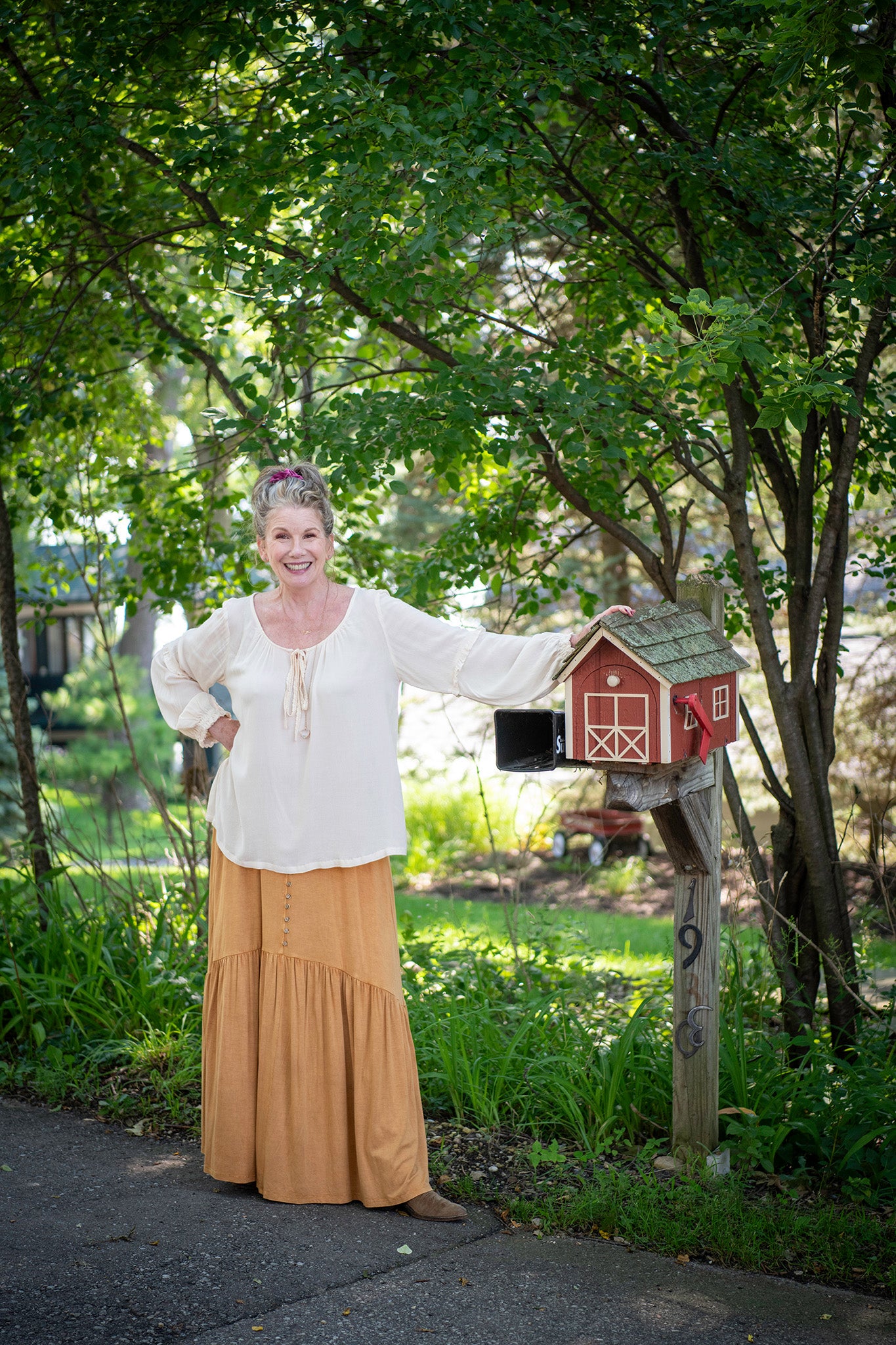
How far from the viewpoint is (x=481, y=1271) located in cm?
304

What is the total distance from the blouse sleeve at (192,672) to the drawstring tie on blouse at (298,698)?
26 cm

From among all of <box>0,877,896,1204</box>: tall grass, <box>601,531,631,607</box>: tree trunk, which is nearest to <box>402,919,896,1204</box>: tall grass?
<box>0,877,896,1204</box>: tall grass

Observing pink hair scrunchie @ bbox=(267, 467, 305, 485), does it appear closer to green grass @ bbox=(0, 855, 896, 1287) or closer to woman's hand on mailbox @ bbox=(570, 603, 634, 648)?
woman's hand on mailbox @ bbox=(570, 603, 634, 648)

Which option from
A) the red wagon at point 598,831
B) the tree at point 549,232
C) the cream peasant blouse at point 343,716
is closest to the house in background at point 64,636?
the tree at point 549,232

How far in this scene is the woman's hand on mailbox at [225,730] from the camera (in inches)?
138

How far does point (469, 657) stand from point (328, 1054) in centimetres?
120

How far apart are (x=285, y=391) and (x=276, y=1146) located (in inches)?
111

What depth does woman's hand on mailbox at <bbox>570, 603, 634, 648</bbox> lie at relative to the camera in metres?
3.07

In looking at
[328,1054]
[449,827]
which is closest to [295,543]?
[328,1054]

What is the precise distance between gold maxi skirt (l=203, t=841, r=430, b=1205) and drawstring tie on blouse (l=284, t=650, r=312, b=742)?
0.42 metres

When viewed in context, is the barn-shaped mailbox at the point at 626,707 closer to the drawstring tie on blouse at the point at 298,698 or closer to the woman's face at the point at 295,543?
the drawstring tie on blouse at the point at 298,698

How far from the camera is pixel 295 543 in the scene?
3371 millimetres

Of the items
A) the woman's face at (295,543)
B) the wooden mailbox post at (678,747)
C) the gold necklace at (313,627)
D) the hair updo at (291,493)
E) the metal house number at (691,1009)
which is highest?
the hair updo at (291,493)

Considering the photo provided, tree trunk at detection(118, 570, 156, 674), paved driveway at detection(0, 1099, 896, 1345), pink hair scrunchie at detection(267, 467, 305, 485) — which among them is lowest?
paved driveway at detection(0, 1099, 896, 1345)
